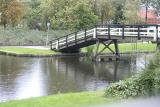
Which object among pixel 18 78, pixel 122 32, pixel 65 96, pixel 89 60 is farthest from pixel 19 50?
pixel 65 96

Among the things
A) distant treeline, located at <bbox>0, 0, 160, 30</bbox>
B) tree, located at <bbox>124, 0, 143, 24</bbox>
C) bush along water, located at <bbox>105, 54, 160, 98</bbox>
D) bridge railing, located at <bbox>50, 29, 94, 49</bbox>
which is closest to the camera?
bush along water, located at <bbox>105, 54, 160, 98</bbox>

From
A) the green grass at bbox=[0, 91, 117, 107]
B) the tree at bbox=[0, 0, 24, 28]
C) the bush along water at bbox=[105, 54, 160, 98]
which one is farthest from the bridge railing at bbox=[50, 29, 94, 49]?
the green grass at bbox=[0, 91, 117, 107]

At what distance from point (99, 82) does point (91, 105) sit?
13978mm

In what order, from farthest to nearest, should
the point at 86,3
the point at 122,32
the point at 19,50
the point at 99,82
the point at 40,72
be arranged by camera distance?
the point at 86,3 < the point at 19,50 < the point at 122,32 < the point at 40,72 < the point at 99,82

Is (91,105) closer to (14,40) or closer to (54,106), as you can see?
(54,106)

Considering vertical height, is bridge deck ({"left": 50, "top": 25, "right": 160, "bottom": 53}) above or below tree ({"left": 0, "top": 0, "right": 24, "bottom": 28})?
below

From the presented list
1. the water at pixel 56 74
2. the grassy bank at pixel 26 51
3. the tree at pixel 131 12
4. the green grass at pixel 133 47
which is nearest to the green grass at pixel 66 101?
the water at pixel 56 74

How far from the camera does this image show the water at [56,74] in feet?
94.1

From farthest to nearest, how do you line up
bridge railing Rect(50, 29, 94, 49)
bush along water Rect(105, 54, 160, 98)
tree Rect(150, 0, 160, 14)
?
tree Rect(150, 0, 160, 14)
bridge railing Rect(50, 29, 94, 49)
bush along water Rect(105, 54, 160, 98)

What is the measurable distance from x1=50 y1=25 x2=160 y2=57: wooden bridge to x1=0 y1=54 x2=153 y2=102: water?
6.48 ft

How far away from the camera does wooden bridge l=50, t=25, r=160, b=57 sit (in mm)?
43728

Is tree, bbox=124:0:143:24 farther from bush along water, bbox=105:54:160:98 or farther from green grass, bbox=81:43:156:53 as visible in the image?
bush along water, bbox=105:54:160:98

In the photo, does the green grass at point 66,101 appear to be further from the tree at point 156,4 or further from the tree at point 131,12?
the tree at point 156,4

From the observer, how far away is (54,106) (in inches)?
753
